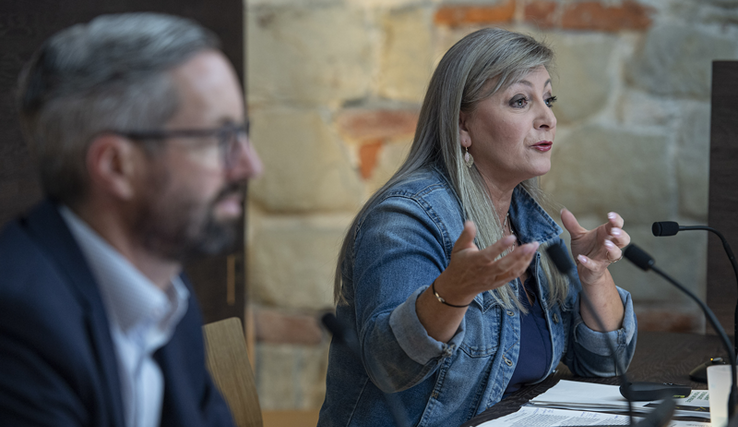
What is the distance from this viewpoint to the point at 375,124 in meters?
2.56

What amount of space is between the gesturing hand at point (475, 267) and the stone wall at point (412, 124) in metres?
1.35

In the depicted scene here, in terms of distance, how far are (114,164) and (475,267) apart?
22.1 inches

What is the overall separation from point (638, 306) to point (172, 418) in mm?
1955

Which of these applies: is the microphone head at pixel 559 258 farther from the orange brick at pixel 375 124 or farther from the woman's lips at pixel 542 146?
the orange brick at pixel 375 124

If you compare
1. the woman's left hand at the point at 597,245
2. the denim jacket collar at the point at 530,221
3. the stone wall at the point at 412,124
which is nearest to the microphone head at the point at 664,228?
the woman's left hand at the point at 597,245

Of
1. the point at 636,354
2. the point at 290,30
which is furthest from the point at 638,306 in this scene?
the point at 290,30

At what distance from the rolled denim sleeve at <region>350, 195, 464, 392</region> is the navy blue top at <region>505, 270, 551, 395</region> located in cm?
25

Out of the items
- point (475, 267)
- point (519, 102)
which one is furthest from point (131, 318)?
point (519, 102)

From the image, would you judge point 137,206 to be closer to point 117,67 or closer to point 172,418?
point 117,67

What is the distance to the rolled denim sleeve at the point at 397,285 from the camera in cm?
120

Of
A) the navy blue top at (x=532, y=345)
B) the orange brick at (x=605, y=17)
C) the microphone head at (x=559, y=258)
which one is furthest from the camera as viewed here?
the orange brick at (x=605, y=17)

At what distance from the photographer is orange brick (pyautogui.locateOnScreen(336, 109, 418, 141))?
A: 2.53 meters

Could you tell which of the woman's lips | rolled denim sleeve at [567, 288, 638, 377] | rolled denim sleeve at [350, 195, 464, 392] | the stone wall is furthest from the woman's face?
the stone wall

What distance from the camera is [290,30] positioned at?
256 cm
